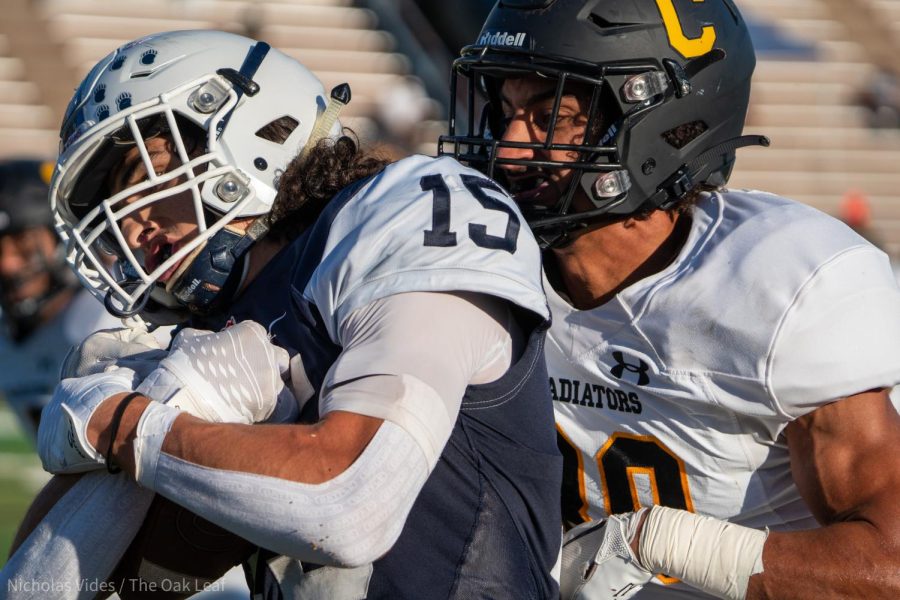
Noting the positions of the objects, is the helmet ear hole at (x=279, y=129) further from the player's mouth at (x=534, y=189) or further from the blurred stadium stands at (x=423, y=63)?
the blurred stadium stands at (x=423, y=63)

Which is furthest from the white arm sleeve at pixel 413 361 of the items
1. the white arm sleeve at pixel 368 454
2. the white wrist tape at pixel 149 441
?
the white wrist tape at pixel 149 441

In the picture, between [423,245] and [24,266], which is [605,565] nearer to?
[423,245]

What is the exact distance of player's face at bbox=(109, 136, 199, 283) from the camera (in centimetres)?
228

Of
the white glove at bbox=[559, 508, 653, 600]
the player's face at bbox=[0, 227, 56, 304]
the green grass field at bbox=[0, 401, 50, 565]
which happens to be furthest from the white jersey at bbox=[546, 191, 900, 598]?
the green grass field at bbox=[0, 401, 50, 565]

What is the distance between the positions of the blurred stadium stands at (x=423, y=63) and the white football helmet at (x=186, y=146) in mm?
7111

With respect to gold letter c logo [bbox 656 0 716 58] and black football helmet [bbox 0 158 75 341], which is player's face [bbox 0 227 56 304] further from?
gold letter c logo [bbox 656 0 716 58]

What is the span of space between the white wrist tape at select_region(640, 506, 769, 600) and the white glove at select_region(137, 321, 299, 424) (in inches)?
37.0

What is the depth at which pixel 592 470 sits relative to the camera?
2.81 metres

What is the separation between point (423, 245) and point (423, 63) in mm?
10419

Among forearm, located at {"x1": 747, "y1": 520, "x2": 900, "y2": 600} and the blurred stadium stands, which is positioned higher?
forearm, located at {"x1": 747, "y1": 520, "x2": 900, "y2": 600}

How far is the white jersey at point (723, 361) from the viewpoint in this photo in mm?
2422

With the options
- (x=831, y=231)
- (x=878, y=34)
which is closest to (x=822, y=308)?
(x=831, y=231)

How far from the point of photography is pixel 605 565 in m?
2.46

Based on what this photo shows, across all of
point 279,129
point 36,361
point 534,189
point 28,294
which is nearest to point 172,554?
point 279,129
